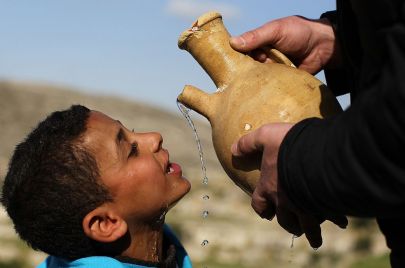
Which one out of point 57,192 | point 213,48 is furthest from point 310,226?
point 57,192

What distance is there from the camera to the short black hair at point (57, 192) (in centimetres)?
337

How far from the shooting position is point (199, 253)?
1177cm

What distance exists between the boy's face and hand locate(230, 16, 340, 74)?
584 millimetres

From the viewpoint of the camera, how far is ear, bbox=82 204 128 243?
3381mm

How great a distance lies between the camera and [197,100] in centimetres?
326

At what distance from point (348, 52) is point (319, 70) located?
23.4 inches

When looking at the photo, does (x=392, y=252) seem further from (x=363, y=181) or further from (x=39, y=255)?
(x=39, y=255)

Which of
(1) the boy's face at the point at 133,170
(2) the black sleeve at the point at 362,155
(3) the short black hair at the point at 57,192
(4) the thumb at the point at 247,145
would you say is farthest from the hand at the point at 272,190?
(3) the short black hair at the point at 57,192

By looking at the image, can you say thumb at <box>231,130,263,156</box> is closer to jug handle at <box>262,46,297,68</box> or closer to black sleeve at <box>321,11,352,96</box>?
jug handle at <box>262,46,297,68</box>

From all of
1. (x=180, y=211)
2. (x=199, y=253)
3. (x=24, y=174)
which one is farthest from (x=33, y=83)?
(x=24, y=174)

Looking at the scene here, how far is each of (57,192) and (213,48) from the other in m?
0.81

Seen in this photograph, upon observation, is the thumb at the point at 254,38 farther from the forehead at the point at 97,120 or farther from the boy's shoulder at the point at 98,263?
the boy's shoulder at the point at 98,263

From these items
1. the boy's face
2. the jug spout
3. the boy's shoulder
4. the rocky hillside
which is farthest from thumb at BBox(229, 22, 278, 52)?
the rocky hillside

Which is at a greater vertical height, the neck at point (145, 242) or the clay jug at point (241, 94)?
the clay jug at point (241, 94)
